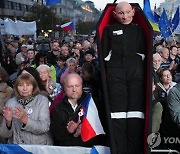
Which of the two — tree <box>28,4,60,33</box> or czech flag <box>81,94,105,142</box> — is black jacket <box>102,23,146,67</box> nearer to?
czech flag <box>81,94,105,142</box>

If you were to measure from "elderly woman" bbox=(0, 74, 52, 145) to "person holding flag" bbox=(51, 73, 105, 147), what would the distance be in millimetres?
119

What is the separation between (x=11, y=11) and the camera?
6769 centimetres

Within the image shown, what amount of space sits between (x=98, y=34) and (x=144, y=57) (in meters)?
0.56

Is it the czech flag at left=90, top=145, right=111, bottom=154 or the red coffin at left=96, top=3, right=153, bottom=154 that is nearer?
the czech flag at left=90, top=145, right=111, bottom=154

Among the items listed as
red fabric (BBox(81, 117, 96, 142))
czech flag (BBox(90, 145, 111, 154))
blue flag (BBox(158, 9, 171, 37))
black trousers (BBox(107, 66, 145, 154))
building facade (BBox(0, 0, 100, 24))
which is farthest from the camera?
building facade (BBox(0, 0, 100, 24))

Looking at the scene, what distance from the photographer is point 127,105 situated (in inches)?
138

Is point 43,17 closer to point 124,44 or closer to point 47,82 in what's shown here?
point 47,82

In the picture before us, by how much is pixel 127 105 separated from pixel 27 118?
1.08 meters

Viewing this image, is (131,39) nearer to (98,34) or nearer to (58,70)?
(98,34)

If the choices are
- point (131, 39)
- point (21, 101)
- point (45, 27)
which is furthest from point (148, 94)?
point (45, 27)

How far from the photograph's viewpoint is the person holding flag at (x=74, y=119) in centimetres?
325

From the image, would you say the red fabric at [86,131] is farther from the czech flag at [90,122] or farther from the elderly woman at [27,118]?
the elderly woman at [27,118]

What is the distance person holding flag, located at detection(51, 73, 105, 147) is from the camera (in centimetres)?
325

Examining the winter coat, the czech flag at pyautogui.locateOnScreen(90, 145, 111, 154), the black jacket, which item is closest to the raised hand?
the winter coat
